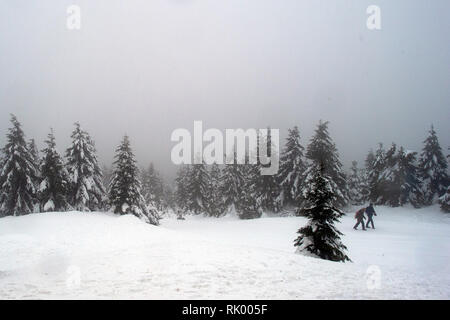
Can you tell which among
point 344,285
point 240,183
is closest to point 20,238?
point 344,285

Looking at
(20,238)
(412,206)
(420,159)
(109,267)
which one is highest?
(420,159)

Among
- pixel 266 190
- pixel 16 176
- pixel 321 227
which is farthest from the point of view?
pixel 266 190

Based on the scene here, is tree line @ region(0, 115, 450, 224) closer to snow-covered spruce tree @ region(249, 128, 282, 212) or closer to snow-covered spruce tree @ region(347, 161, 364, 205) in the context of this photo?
snow-covered spruce tree @ region(249, 128, 282, 212)

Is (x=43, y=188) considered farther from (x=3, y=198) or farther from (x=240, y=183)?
(x=240, y=183)

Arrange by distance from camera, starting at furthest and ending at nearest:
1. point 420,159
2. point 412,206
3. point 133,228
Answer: point 420,159
point 412,206
point 133,228

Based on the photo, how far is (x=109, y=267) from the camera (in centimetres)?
780

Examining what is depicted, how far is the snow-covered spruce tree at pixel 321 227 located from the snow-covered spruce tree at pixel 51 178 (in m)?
26.0

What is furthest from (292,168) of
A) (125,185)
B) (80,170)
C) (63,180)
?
(63,180)

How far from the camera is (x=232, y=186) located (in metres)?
44.0

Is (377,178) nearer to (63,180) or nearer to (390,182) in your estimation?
(390,182)

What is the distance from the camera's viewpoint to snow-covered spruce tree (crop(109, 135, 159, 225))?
87.1 feet

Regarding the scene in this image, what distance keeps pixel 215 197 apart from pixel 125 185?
2830 centimetres
